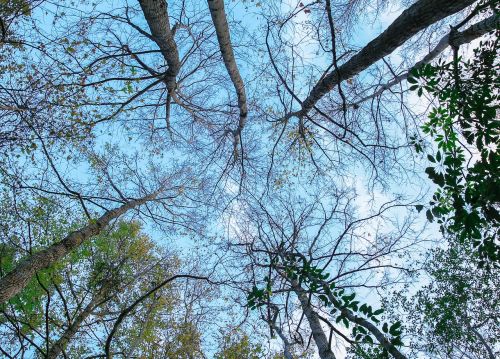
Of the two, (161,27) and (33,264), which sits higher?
(161,27)

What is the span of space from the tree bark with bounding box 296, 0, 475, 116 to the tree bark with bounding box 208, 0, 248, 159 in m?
1.48

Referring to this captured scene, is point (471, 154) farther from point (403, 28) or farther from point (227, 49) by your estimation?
point (227, 49)

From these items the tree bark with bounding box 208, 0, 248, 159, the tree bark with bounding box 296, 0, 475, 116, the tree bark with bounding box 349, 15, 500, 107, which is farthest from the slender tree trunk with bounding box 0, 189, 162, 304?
the tree bark with bounding box 349, 15, 500, 107

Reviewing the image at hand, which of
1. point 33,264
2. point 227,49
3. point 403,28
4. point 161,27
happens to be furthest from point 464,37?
point 33,264

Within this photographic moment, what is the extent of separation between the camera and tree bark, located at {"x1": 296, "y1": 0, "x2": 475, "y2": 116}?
3.55m

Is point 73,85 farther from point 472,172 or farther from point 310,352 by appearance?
point 310,352

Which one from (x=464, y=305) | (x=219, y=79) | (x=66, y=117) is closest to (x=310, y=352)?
(x=464, y=305)

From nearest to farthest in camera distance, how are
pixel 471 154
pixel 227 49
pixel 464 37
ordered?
pixel 471 154 → pixel 464 37 → pixel 227 49

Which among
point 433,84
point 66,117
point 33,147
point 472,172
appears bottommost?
point 472,172

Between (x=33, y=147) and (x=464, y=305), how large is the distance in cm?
961

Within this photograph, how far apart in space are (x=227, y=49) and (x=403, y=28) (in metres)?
2.28

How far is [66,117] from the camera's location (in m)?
6.46

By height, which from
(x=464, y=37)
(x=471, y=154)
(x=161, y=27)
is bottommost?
(x=471, y=154)

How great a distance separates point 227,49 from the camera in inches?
197
